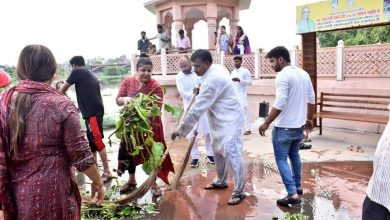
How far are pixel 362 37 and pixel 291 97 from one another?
20.3 meters

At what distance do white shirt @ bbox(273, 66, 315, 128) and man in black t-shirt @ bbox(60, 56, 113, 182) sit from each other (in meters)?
2.56

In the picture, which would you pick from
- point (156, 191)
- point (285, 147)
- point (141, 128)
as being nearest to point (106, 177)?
point (156, 191)

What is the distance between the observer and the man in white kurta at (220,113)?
408 cm

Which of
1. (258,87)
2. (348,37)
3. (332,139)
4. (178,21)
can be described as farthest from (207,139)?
(348,37)

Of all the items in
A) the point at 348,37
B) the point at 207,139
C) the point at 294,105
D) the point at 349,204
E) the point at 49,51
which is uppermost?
the point at 348,37

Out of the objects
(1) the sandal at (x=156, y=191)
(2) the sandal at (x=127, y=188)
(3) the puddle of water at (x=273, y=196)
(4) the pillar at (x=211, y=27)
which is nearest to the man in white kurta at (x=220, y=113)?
(3) the puddle of water at (x=273, y=196)

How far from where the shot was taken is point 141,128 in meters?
4.19

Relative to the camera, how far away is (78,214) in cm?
239

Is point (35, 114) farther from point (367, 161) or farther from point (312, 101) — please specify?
point (367, 161)

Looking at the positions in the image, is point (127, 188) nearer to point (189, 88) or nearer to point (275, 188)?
point (275, 188)

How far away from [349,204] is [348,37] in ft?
73.1

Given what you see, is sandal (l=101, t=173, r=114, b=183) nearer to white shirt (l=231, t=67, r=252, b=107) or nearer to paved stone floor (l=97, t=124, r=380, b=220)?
paved stone floor (l=97, t=124, r=380, b=220)

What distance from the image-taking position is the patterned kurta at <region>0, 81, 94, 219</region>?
212 cm

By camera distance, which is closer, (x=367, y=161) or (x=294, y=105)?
(x=294, y=105)
